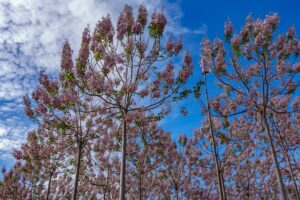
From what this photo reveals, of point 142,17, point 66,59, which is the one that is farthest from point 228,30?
point 66,59

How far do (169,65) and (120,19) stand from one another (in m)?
2.66

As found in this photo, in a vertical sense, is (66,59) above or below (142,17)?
below

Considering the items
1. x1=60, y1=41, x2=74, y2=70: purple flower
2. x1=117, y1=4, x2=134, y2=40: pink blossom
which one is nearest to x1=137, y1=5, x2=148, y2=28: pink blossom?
x1=117, y1=4, x2=134, y2=40: pink blossom

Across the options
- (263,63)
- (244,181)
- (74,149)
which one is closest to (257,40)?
(263,63)

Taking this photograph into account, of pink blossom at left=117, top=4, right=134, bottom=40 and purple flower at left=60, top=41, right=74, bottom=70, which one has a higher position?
pink blossom at left=117, top=4, right=134, bottom=40

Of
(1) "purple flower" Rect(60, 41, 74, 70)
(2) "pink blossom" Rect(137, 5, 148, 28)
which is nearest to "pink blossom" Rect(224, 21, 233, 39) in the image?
(2) "pink blossom" Rect(137, 5, 148, 28)

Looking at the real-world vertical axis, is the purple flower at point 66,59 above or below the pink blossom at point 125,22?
below

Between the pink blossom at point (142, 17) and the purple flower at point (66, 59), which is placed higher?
the pink blossom at point (142, 17)

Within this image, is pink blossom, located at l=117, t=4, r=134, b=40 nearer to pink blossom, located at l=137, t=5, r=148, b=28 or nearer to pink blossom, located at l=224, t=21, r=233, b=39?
pink blossom, located at l=137, t=5, r=148, b=28

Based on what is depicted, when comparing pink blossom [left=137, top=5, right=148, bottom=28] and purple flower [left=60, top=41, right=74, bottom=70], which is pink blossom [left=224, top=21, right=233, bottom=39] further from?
purple flower [left=60, top=41, right=74, bottom=70]

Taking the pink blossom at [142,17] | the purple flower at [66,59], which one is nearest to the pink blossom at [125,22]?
the pink blossom at [142,17]

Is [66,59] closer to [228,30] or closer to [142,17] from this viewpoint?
[142,17]

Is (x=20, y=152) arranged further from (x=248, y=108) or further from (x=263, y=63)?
(x=263, y=63)

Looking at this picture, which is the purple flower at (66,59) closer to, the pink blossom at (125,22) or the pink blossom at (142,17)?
the pink blossom at (125,22)
